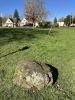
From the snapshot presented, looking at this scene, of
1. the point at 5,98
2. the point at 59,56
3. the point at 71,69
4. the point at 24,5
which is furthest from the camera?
the point at 24,5

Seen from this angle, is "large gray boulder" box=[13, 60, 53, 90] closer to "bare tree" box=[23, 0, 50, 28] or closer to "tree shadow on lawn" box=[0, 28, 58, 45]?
"tree shadow on lawn" box=[0, 28, 58, 45]

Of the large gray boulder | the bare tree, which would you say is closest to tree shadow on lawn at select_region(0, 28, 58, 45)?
the large gray boulder

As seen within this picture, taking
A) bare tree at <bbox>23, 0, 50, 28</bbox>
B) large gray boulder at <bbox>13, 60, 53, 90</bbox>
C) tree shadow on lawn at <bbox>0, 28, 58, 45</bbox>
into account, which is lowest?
large gray boulder at <bbox>13, 60, 53, 90</bbox>

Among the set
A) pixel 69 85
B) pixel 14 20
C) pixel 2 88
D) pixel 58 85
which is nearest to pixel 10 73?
pixel 2 88

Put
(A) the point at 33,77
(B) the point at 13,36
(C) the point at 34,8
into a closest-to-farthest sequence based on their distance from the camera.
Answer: (A) the point at 33,77 → (B) the point at 13,36 → (C) the point at 34,8

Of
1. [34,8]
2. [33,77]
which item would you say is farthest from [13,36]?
[34,8]

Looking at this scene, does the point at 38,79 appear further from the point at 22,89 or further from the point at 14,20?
the point at 14,20

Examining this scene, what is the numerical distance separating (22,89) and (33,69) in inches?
29.2

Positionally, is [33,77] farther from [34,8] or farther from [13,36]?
[34,8]

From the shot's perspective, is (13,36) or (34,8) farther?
(34,8)

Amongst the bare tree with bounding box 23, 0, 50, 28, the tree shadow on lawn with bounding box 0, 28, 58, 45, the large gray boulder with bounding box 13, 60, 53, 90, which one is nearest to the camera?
the large gray boulder with bounding box 13, 60, 53, 90

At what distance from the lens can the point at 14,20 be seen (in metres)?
58.8

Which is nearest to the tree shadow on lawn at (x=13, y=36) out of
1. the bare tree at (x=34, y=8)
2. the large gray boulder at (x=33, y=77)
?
the large gray boulder at (x=33, y=77)

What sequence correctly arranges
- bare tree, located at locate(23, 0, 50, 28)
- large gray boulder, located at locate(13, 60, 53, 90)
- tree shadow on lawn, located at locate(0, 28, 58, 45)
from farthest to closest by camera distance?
bare tree, located at locate(23, 0, 50, 28) → tree shadow on lawn, located at locate(0, 28, 58, 45) → large gray boulder, located at locate(13, 60, 53, 90)
